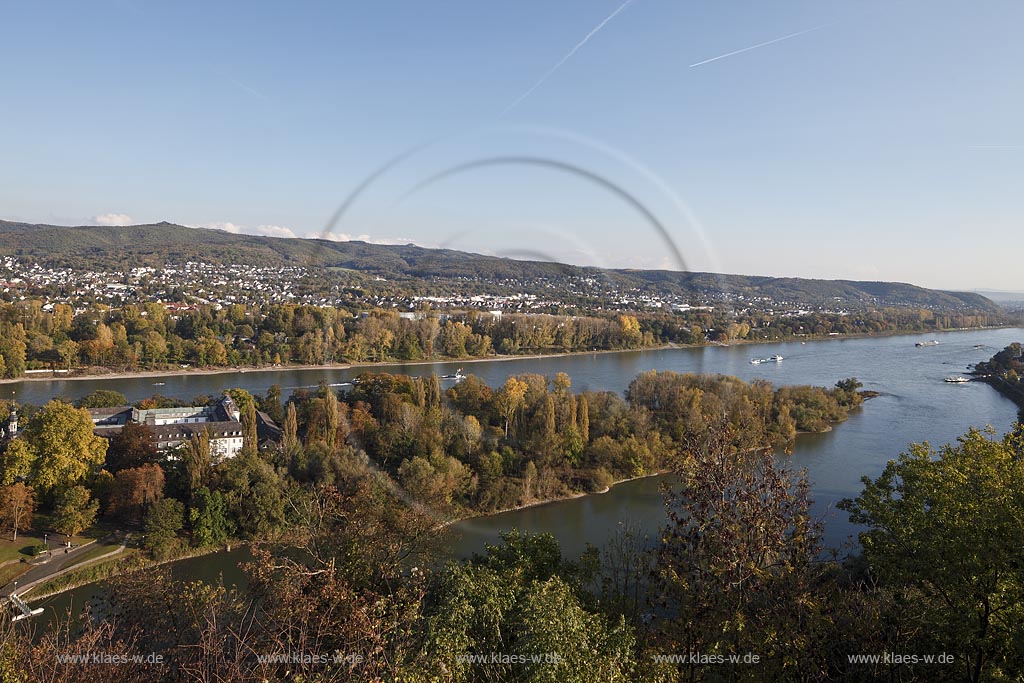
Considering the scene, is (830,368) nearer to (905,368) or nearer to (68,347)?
(905,368)

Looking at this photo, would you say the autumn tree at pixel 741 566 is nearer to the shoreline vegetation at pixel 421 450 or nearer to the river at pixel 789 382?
the river at pixel 789 382

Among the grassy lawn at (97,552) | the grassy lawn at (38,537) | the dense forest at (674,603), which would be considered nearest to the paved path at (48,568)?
the grassy lawn at (97,552)

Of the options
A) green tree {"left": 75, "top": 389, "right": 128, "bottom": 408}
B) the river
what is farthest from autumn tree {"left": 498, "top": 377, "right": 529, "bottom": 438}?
green tree {"left": 75, "top": 389, "right": 128, "bottom": 408}

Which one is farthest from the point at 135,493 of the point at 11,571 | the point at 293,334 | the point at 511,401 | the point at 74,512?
the point at 293,334

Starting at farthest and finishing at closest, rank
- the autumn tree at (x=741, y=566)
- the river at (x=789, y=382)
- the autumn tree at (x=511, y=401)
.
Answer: the autumn tree at (x=511, y=401) < the river at (x=789, y=382) < the autumn tree at (x=741, y=566)

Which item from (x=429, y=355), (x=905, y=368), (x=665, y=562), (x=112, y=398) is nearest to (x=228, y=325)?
(x=429, y=355)

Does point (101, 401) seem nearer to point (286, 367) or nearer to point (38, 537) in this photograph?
point (38, 537)
